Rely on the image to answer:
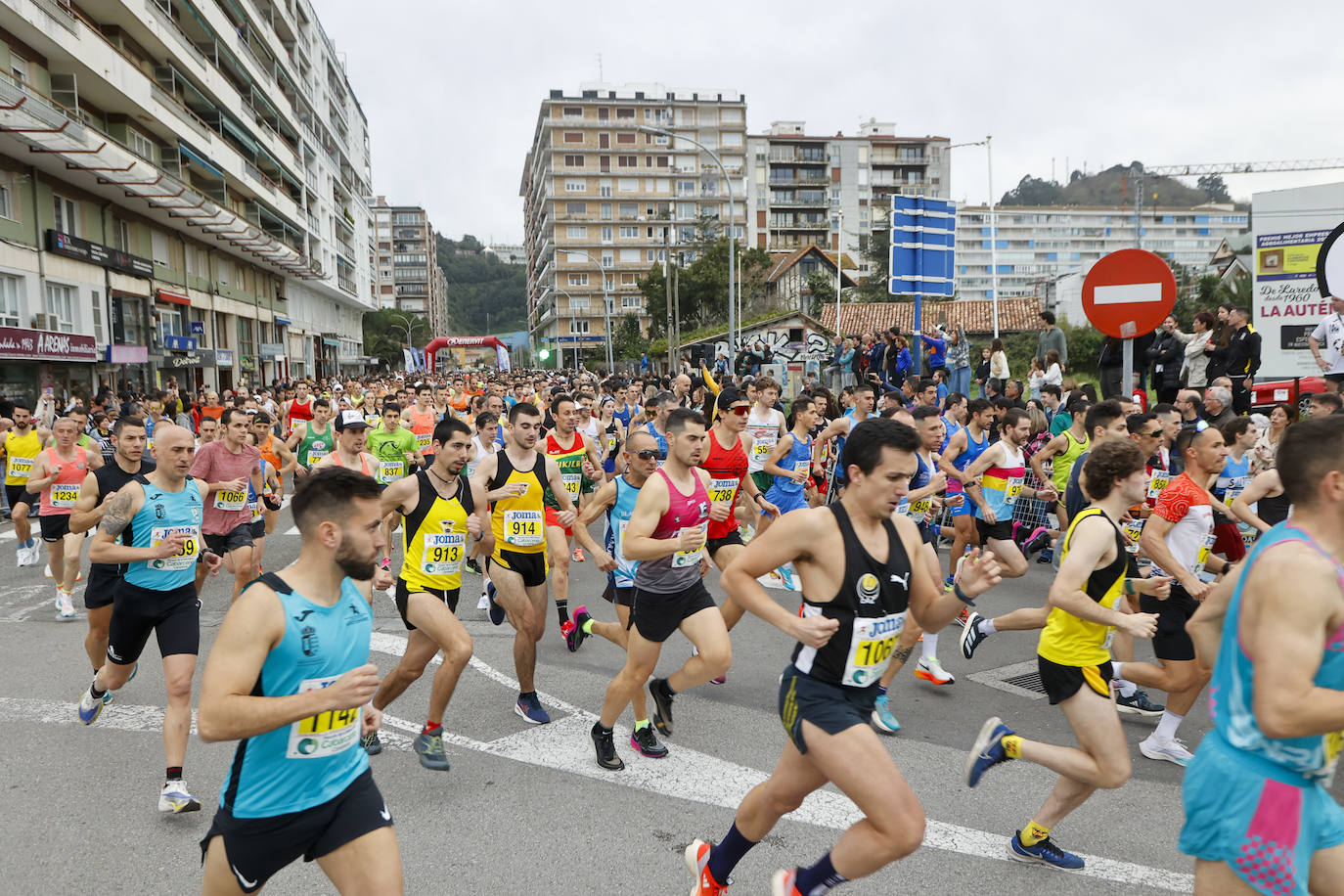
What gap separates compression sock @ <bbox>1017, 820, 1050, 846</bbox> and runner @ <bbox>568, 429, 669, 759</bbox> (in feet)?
6.97

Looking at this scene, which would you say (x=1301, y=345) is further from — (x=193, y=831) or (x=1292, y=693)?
(x=193, y=831)

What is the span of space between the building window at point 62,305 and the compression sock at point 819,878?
29510mm

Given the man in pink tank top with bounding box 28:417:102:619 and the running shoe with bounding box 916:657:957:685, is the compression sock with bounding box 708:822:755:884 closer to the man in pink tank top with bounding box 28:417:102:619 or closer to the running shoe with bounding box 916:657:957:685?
the running shoe with bounding box 916:657:957:685

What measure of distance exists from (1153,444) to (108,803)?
7.62 m

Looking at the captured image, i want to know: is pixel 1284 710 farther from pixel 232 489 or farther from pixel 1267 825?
pixel 232 489

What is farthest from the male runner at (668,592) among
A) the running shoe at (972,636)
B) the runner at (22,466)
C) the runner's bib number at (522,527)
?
the runner at (22,466)

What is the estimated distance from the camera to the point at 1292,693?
2.21m

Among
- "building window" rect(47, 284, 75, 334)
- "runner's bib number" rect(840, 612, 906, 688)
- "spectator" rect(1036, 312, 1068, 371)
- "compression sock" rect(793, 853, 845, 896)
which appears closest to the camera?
"compression sock" rect(793, 853, 845, 896)

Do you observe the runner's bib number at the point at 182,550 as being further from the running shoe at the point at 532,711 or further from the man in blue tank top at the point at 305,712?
the man in blue tank top at the point at 305,712

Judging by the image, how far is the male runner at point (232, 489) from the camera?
22.8 ft

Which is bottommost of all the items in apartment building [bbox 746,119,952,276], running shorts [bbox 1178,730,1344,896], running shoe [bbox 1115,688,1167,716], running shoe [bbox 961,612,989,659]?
running shoe [bbox 1115,688,1167,716]

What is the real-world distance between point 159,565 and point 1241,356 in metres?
12.6

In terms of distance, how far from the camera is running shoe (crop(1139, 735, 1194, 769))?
16.1ft

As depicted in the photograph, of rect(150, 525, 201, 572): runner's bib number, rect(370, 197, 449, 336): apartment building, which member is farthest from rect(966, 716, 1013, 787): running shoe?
rect(370, 197, 449, 336): apartment building
